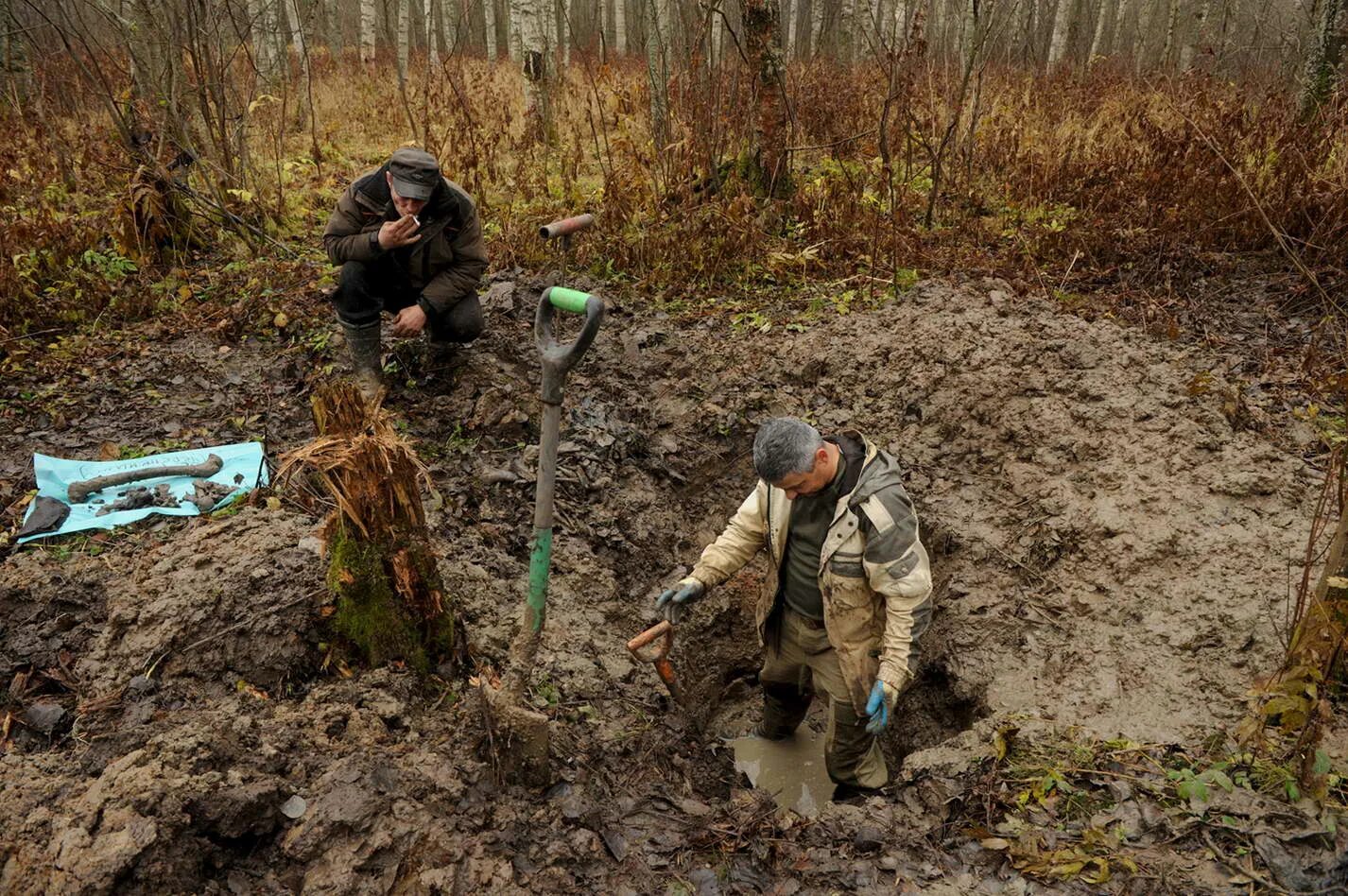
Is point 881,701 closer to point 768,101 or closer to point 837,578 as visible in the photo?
point 837,578

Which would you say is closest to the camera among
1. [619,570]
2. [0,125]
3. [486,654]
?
[486,654]

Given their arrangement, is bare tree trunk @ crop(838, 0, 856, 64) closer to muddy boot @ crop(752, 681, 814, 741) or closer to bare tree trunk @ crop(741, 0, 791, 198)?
bare tree trunk @ crop(741, 0, 791, 198)

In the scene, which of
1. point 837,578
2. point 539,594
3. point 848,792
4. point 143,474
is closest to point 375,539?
point 539,594

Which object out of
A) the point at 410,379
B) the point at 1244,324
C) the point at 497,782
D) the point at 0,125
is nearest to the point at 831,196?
the point at 1244,324

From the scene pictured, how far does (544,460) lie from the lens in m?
2.39

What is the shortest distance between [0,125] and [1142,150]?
10.8m

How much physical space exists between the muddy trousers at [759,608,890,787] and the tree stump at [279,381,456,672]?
1.63 m

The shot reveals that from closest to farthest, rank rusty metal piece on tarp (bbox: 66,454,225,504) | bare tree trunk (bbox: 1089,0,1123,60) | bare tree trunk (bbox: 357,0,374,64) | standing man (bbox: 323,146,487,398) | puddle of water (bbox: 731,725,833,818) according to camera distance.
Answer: rusty metal piece on tarp (bbox: 66,454,225,504)
puddle of water (bbox: 731,725,833,818)
standing man (bbox: 323,146,487,398)
bare tree trunk (bbox: 357,0,374,64)
bare tree trunk (bbox: 1089,0,1123,60)

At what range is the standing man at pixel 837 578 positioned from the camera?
317cm

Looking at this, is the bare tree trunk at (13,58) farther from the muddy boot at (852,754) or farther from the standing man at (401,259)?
Answer: the muddy boot at (852,754)

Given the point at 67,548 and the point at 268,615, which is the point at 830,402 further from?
the point at 67,548

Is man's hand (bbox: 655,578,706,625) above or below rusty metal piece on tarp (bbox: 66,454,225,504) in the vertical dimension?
below

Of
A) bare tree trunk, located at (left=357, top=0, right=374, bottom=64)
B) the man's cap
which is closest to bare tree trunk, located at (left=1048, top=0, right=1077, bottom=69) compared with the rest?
bare tree trunk, located at (left=357, top=0, right=374, bottom=64)

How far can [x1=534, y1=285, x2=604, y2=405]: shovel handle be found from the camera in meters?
2.17
